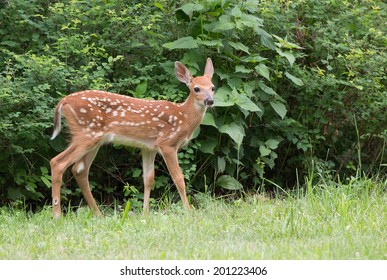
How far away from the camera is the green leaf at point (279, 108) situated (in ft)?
31.2

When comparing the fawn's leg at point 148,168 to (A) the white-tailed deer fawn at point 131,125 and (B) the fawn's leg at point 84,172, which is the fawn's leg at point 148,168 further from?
(B) the fawn's leg at point 84,172

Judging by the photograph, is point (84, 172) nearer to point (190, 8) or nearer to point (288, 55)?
point (190, 8)

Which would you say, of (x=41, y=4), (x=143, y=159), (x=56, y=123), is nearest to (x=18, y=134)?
(x=56, y=123)

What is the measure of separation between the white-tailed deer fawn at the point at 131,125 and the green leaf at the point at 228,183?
98 cm

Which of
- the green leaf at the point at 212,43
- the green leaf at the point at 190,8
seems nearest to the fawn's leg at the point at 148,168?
the green leaf at the point at 212,43

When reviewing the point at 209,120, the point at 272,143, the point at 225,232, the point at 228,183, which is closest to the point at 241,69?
the point at 209,120

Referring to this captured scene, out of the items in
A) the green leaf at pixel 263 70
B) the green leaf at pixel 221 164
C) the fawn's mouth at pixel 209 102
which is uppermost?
the fawn's mouth at pixel 209 102

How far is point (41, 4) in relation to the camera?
379 inches

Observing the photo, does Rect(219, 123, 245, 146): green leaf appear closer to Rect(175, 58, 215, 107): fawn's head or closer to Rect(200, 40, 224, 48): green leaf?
Rect(175, 58, 215, 107): fawn's head

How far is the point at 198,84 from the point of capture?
337 inches

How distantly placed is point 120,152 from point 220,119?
120cm

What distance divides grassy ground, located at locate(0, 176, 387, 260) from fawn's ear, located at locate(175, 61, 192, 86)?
1436 mm

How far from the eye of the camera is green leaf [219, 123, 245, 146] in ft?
29.5

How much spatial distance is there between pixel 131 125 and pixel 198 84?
2.66 ft
